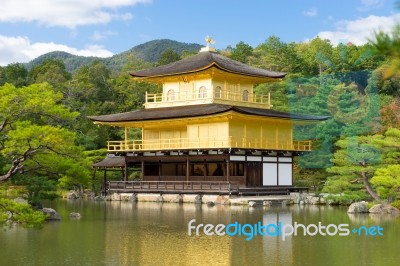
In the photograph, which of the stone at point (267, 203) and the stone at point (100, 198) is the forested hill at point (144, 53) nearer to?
the stone at point (100, 198)

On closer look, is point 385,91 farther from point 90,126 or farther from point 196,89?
point 90,126

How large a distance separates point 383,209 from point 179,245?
38.6 ft

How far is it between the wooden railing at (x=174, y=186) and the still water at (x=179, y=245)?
10.2 metres

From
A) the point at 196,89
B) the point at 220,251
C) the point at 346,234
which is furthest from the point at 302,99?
the point at 220,251

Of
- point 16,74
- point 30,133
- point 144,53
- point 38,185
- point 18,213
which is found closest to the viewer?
point 18,213

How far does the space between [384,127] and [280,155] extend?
5.98 m

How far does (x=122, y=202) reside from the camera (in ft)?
112

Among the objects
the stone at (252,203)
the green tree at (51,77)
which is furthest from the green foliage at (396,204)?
the green tree at (51,77)

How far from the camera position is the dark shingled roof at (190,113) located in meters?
34.1

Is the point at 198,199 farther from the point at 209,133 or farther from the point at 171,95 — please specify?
the point at 171,95

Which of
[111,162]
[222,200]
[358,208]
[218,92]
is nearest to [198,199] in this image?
[222,200]

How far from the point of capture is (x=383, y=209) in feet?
80.2

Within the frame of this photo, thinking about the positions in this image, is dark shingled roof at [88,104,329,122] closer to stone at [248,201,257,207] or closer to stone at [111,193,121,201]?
stone at [111,193,121,201]

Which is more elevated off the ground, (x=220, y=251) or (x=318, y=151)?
(x=318, y=151)
